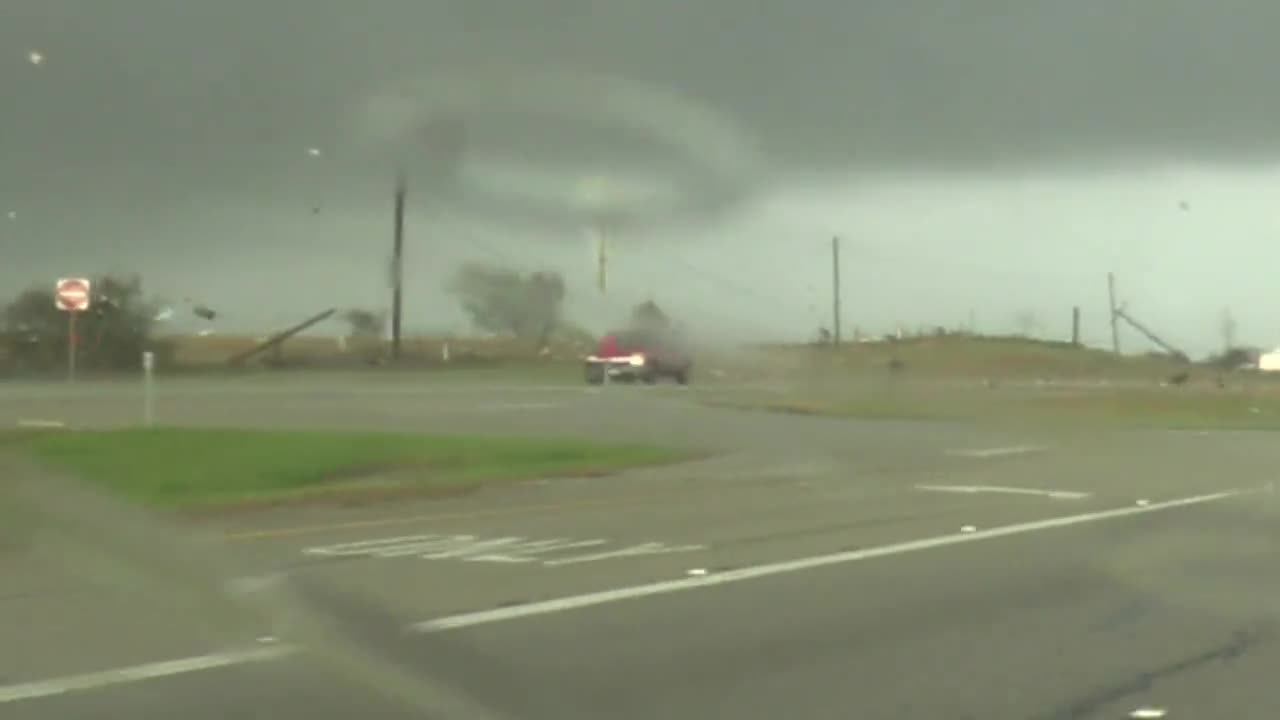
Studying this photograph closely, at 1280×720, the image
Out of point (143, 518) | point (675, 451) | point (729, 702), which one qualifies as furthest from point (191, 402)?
point (729, 702)

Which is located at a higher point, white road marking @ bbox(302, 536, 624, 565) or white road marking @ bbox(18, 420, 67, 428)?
white road marking @ bbox(18, 420, 67, 428)

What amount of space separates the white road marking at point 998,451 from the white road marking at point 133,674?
23.0 metres

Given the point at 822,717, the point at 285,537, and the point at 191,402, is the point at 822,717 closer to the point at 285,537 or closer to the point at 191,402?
the point at 285,537

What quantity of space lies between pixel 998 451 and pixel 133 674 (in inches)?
990

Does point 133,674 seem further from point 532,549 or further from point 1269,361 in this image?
point 1269,361

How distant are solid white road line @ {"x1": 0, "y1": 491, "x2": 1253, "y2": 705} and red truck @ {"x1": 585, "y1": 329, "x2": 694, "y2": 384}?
4.37 m

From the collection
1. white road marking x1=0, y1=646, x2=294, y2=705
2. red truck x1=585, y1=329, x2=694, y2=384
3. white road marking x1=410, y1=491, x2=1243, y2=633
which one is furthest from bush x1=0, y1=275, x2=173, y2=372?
white road marking x1=0, y1=646, x2=294, y2=705

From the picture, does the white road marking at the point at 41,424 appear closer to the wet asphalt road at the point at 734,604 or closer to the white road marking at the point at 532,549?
the wet asphalt road at the point at 734,604

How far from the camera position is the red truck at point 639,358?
22.2m

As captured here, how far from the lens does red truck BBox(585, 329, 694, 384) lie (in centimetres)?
2220

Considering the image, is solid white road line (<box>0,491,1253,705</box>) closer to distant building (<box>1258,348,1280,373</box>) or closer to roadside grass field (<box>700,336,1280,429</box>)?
roadside grass field (<box>700,336,1280,429</box>)

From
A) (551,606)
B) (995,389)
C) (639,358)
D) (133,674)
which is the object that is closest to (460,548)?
(551,606)

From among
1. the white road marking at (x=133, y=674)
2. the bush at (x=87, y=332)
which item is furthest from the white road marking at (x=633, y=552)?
the bush at (x=87, y=332)

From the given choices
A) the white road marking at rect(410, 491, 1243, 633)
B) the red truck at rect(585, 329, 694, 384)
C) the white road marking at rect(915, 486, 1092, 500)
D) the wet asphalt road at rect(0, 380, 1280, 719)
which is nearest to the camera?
the wet asphalt road at rect(0, 380, 1280, 719)
